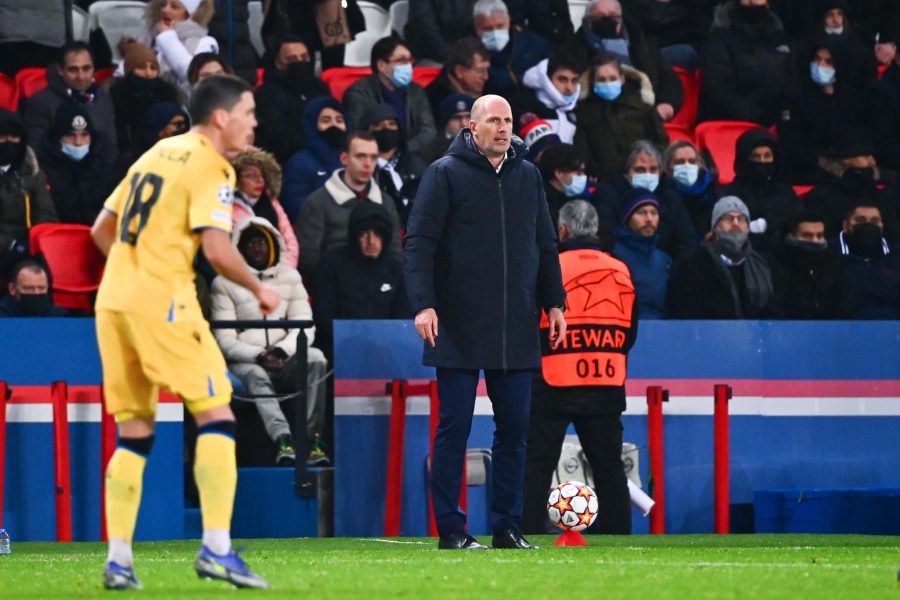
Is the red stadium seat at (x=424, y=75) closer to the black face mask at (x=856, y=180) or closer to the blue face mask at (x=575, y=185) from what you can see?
the blue face mask at (x=575, y=185)

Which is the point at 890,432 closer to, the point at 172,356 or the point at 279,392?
the point at 279,392

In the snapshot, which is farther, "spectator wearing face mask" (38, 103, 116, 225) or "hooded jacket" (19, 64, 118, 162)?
"hooded jacket" (19, 64, 118, 162)

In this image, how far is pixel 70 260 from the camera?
1259cm

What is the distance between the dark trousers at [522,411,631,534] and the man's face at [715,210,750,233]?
3.09m

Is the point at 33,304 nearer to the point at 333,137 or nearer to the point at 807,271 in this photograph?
the point at 333,137

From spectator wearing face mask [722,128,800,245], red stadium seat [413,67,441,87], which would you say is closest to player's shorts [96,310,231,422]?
spectator wearing face mask [722,128,800,245]

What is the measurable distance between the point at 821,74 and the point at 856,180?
5.14 feet

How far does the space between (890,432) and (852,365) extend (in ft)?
1.82

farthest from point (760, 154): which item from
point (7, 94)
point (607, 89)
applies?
point (7, 94)

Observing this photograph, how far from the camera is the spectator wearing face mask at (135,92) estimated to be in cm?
1397

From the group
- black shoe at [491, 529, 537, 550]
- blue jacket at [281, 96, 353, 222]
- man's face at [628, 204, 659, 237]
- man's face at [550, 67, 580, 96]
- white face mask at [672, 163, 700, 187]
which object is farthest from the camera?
man's face at [550, 67, 580, 96]

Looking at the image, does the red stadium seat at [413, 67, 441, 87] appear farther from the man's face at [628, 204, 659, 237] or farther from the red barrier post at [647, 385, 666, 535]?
the red barrier post at [647, 385, 666, 535]

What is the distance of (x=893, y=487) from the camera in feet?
38.9

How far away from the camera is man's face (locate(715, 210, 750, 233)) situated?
13.4m
